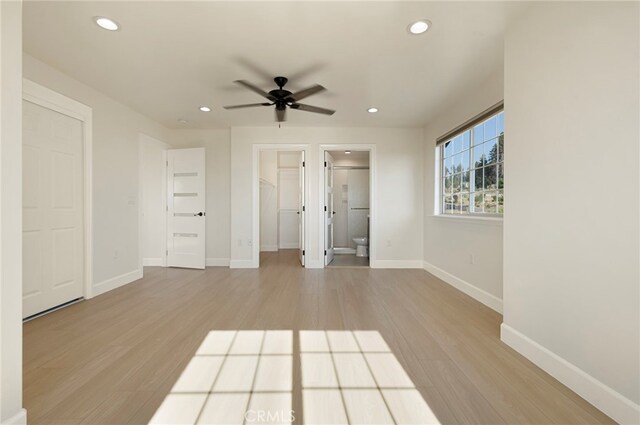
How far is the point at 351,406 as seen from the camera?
A: 143 cm

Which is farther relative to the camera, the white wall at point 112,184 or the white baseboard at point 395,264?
the white baseboard at point 395,264

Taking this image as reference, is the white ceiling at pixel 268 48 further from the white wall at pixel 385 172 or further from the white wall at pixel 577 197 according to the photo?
the white wall at pixel 385 172

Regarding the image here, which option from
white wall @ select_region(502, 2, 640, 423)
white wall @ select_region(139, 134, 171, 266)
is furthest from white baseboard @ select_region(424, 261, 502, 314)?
white wall @ select_region(139, 134, 171, 266)

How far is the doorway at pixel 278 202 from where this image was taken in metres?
6.99

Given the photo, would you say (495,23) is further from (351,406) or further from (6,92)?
(6,92)

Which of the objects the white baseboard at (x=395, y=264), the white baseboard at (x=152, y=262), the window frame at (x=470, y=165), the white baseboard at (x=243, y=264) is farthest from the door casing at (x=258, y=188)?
the window frame at (x=470, y=165)

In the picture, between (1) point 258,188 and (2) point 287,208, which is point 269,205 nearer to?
(2) point 287,208

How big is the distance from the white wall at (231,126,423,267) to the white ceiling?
117cm

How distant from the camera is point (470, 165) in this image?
11.5 feet

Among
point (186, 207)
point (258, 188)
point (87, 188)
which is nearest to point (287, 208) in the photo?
point (258, 188)

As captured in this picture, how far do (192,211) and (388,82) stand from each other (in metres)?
3.66

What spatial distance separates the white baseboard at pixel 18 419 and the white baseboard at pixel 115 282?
7.85 ft

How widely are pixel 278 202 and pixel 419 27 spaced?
5.42 meters

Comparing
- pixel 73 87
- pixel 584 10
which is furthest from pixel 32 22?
pixel 584 10
